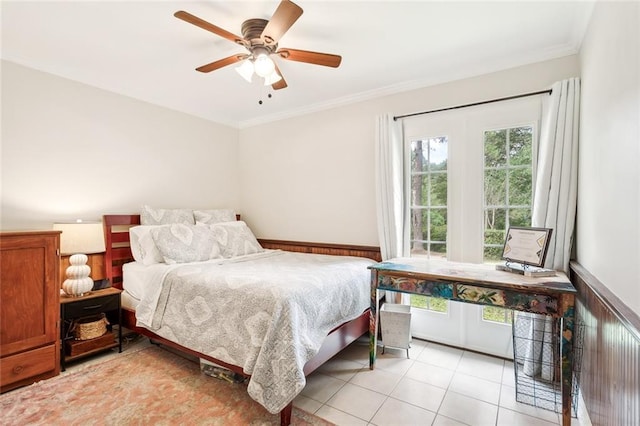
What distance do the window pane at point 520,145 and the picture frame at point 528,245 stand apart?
2.20ft

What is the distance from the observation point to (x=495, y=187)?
2.58 meters

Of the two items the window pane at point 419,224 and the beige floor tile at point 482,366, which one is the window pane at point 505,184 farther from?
the beige floor tile at point 482,366

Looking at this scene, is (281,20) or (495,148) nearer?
(281,20)

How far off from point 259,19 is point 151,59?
1.18 meters

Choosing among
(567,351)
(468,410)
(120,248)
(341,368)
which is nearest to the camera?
(567,351)

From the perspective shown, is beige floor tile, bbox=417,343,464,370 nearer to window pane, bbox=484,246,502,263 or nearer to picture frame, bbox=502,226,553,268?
window pane, bbox=484,246,502,263

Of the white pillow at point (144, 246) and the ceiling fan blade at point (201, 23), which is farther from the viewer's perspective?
the white pillow at point (144, 246)

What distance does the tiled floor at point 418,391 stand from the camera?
1778 millimetres

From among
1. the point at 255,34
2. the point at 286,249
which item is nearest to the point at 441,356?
the point at 286,249

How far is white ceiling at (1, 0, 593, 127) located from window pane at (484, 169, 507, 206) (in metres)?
0.89

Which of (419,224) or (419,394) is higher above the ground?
(419,224)

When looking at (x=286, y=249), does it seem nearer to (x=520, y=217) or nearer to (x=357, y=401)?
(x=357, y=401)

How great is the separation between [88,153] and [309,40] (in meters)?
2.32

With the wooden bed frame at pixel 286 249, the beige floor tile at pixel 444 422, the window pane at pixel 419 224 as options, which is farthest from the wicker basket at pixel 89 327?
the window pane at pixel 419 224
